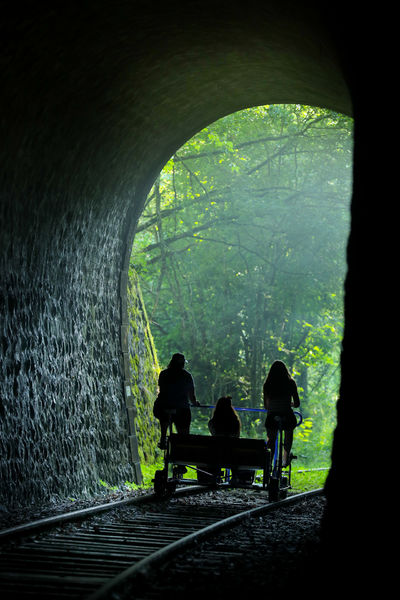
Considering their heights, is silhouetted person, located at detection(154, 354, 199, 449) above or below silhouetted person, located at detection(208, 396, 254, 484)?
above

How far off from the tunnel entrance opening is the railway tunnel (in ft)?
45.8

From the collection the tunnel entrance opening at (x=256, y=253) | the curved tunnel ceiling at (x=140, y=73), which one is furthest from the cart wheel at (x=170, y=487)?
the tunnel entrance opening at (x=256, y=253)

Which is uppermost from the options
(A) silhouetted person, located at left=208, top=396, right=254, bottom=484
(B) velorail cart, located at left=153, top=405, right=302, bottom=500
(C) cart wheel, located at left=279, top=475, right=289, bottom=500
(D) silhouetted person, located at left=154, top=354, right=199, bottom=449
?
(D) silhouetted person, located at left=154, top=354, right=199, bottom=449

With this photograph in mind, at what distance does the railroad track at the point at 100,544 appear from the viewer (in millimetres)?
5219

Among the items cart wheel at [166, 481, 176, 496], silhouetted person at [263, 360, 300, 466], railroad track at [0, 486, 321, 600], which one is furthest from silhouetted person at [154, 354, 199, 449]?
railroad track at [0, 486, 321, 600]

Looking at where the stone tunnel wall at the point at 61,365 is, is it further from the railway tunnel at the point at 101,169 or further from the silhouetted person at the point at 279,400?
the silhouetted person at the point at 279,400

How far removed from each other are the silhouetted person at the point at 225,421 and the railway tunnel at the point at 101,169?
74.4 inches

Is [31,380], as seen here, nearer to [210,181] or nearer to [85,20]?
[85,20]

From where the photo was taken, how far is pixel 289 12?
7699 mm

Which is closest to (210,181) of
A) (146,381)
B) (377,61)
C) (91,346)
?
(146,381)

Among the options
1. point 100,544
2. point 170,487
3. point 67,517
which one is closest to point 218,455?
point 170,487

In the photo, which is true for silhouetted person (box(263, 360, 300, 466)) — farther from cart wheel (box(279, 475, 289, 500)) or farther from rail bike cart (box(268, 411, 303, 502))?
cart wheel (box(279, 475, 289, 500))

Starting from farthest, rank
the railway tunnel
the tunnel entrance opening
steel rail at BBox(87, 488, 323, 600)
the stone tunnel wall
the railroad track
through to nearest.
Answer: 1. the tunnel entrance opening
2. the stone tunnel wall
3. the railway tunnel
4. the railroad track
5. steel rail at BBox(87, 488, 323, 600)

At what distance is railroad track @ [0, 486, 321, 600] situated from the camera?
5.22 meters
